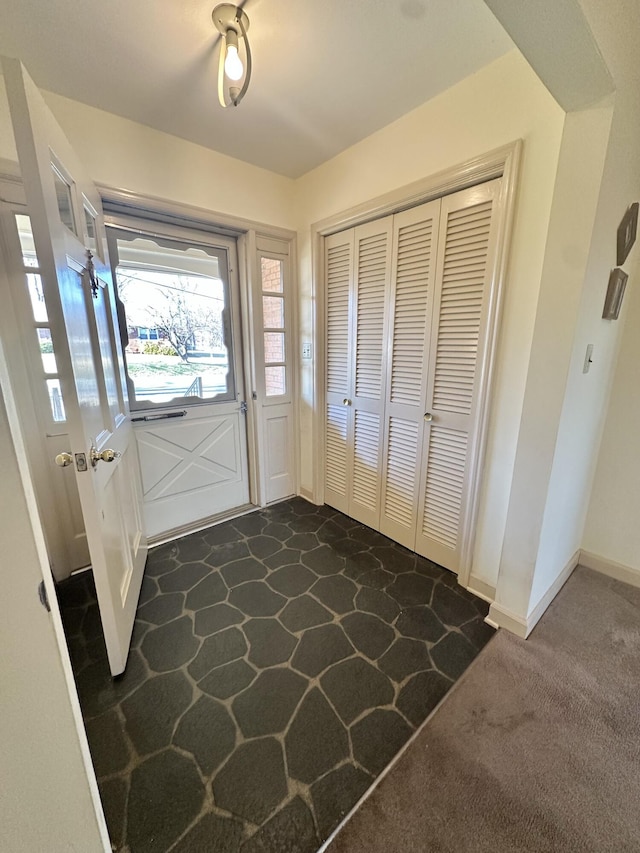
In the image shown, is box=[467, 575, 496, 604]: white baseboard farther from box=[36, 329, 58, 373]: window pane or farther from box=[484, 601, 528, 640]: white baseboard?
box=[36, 329, 58, 373]: window pane

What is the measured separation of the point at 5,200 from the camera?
1711 mm

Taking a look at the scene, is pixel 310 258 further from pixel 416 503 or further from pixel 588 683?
pixel 588 683

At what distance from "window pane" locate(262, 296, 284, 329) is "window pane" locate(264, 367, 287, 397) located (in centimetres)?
35

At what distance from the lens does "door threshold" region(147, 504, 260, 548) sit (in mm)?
2447

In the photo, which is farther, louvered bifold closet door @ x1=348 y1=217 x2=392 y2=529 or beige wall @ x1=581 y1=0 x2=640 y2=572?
louvered bifold closet door @ x1=348 y1=217 x2=392 y2=529

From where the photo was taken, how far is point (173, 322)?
2.38 metres

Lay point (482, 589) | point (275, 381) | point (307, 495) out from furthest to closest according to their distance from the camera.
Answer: point (307, 495)
point (275, 381)
point (482, 589)

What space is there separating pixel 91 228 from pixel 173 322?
758 mm

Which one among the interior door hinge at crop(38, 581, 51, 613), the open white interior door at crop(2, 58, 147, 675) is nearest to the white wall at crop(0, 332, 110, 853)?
the interior door hinge at crop(38, 581, 51, 613)

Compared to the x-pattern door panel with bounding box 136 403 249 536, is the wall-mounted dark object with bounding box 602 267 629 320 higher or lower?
higher

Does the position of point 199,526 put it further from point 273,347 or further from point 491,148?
point 491,148

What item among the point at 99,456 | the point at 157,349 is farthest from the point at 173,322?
the point at 99,456

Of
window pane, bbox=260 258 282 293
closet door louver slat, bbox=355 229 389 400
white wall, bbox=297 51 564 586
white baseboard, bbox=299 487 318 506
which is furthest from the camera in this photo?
white baseboard, bbox=299 487 318 506

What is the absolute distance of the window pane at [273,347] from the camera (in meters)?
2.71
